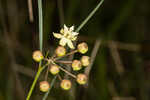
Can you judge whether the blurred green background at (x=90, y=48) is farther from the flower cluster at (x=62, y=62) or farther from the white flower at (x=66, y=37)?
the flower cluster at (x=62, y=62)

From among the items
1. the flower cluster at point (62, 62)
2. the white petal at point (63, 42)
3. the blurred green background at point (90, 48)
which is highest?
the blurred green background at point (90, 48)

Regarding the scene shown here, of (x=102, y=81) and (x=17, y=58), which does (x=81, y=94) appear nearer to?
(x=102, y=81)

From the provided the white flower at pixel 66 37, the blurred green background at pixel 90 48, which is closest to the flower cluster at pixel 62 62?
the white flower at pixel 66 37

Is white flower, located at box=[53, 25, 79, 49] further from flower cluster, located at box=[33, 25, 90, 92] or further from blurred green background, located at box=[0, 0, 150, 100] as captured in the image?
blurred green background, located at box=[0, 0, 150, 100]

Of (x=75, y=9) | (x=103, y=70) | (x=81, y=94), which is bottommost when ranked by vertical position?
(x=81, y=94)

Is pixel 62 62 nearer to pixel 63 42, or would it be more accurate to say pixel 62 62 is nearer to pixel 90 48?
pixel 63 42

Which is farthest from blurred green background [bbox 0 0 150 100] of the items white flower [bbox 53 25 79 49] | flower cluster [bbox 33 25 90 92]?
flower cluster [bbox 33 25 90 92]

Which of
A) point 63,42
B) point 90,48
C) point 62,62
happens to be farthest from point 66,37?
point 90,48

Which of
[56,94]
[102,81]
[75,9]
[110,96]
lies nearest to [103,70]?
[102,81]
